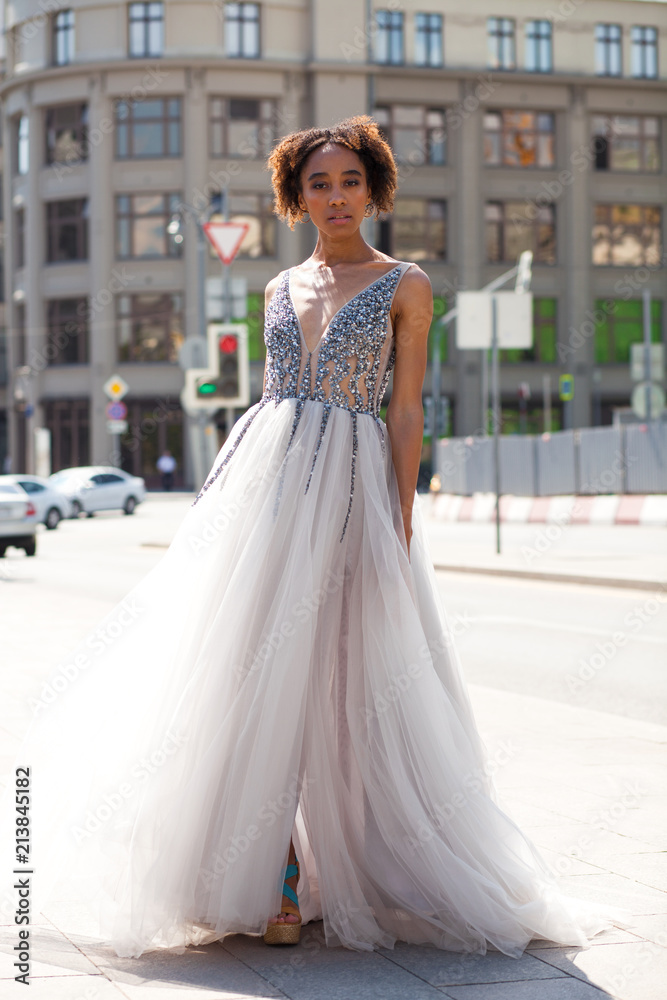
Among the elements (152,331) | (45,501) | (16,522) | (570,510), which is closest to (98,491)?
(45,501)

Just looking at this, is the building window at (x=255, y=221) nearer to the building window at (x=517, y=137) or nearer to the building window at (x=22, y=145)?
the building window at (x=22, y=145)

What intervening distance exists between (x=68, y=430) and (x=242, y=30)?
17.2 meters

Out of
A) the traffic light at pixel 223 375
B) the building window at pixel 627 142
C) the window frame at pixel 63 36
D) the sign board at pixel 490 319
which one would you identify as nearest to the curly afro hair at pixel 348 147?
the sign board at pixel 490 319

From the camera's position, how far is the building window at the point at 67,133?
53.7 metres

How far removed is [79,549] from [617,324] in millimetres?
37631

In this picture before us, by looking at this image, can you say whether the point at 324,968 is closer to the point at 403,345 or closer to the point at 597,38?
the point at 403,345

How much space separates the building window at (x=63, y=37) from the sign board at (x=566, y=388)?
23.2 m

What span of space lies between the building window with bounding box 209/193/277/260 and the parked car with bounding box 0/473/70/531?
20627mm

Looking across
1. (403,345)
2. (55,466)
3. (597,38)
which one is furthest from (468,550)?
(597,38)

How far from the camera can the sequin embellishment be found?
3.50 meters

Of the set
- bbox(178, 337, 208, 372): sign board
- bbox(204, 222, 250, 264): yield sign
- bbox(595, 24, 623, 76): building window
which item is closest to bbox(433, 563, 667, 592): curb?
bbox(204, 222, 250, 264): yield sign

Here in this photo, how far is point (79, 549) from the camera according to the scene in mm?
23750

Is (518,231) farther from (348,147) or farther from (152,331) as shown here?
(348,147)

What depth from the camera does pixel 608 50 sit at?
184 feet
